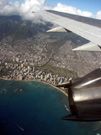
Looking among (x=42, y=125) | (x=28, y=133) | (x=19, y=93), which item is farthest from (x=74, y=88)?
(x=19, y=93)

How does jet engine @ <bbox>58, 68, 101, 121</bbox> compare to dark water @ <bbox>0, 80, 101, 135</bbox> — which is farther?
dark water @ <bbox>0, 80, 101, 135</bbox>

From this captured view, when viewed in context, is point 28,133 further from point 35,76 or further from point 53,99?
point 35,76

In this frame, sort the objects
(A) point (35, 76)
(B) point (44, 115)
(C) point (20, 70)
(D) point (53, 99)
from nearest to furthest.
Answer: (B) point (44, 115)
(D) point (53, 99)
(A) point (35, 76)
(C) point (20, 70)

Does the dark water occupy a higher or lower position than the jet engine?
lower

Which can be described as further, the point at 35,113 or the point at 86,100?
the point at 35,113

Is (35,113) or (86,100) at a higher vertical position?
(86,100)
